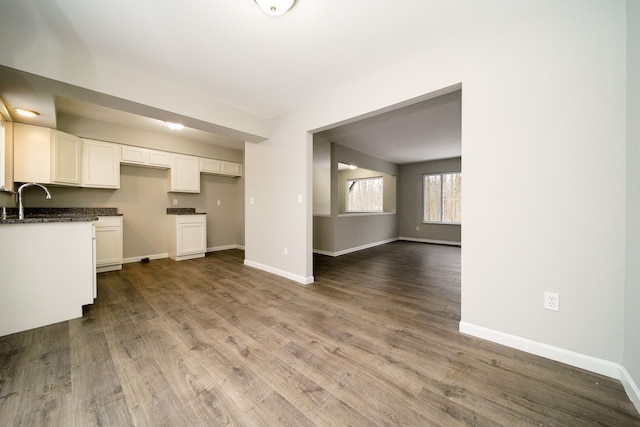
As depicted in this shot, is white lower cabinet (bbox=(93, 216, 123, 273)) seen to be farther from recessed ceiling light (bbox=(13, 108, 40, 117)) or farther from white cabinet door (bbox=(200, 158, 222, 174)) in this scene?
white cabinet door (bbox=(200, 158, 222, 174))

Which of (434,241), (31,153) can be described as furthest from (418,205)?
(31,153)

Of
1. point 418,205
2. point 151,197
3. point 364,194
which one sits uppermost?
point 364,194

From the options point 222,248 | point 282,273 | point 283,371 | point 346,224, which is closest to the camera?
point 283,371

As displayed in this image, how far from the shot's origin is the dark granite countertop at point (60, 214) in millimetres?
2006

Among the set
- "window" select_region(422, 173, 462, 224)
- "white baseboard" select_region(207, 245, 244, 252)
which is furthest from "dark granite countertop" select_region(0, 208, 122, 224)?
"window" select_region(422, 173, 462, 224)

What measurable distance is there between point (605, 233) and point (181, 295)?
379cm

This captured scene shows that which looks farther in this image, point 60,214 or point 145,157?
point 145,157

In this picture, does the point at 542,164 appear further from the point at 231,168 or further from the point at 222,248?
the point at 222,248

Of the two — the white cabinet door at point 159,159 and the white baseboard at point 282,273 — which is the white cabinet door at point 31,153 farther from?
the white baseboard at point 282,273

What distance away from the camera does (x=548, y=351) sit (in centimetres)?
156

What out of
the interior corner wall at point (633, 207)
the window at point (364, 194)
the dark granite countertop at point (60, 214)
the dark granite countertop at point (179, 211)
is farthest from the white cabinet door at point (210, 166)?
the interior corner wall at point (633, 207)

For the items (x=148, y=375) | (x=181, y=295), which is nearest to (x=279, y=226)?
(x=181, y=295)

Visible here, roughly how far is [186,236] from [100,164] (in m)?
1.81

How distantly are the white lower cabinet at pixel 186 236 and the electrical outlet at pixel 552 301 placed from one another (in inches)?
205
